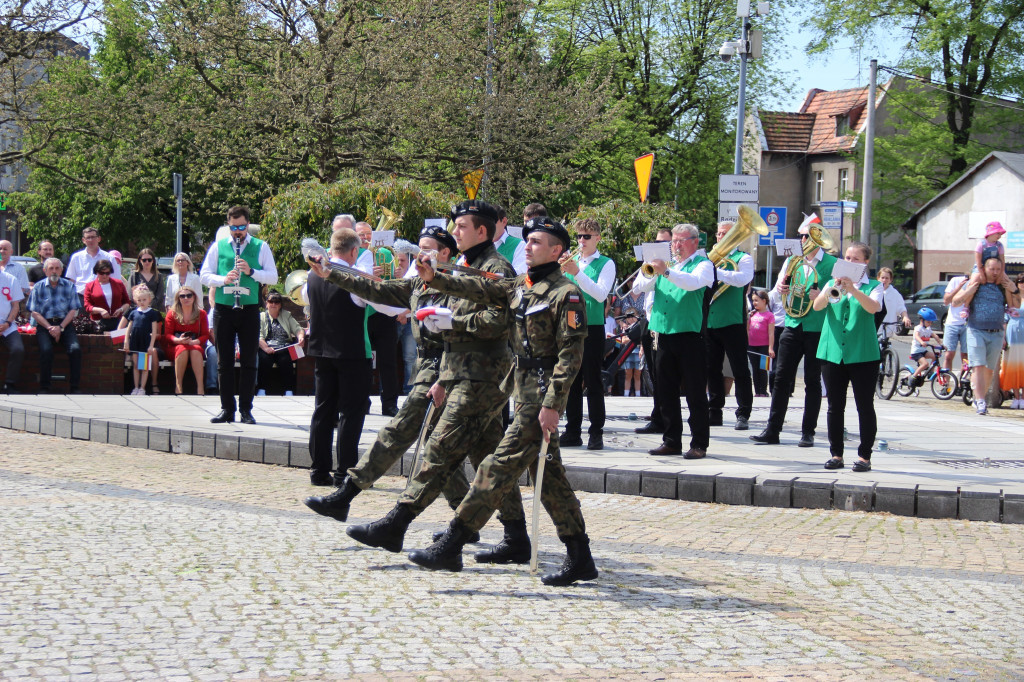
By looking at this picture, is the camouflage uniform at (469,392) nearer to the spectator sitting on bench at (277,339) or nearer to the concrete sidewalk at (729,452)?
the concrete sidewalk at (729,452)

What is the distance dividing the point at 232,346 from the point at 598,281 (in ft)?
12.0

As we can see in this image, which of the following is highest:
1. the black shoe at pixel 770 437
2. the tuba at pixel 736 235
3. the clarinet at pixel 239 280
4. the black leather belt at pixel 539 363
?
the tuba at pixel 736 235

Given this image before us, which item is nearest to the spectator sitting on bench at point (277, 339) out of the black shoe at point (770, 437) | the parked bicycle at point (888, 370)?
the black shoe at point (770, 437)

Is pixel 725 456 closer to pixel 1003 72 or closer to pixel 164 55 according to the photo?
pixel 164 55

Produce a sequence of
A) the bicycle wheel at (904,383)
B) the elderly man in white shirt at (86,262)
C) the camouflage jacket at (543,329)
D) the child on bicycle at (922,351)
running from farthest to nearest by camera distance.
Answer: the bicycle wheel at (904,383)
the child on bicycle at (922,351)
the elderly man in white shirt at (86,262)
the camouflage jacket at (543,329)

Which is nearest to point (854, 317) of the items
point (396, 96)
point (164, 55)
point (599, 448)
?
point (599, 448)

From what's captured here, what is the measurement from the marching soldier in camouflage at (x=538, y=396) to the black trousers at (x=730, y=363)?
199 inches

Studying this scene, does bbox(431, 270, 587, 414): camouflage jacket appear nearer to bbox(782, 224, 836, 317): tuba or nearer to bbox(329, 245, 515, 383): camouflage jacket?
bbox(329, 245, 515, 383): camouflage jacket

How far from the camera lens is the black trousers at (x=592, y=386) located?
34.2ft

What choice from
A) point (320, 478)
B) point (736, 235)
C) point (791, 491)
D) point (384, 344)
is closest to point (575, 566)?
point (791, 491)

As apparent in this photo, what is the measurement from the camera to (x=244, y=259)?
37.2 feet

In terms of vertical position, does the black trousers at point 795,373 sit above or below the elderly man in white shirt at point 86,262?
below

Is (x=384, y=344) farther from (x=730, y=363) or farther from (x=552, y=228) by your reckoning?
(x=552, y=228)

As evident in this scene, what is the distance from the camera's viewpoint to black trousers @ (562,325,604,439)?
10414mm
